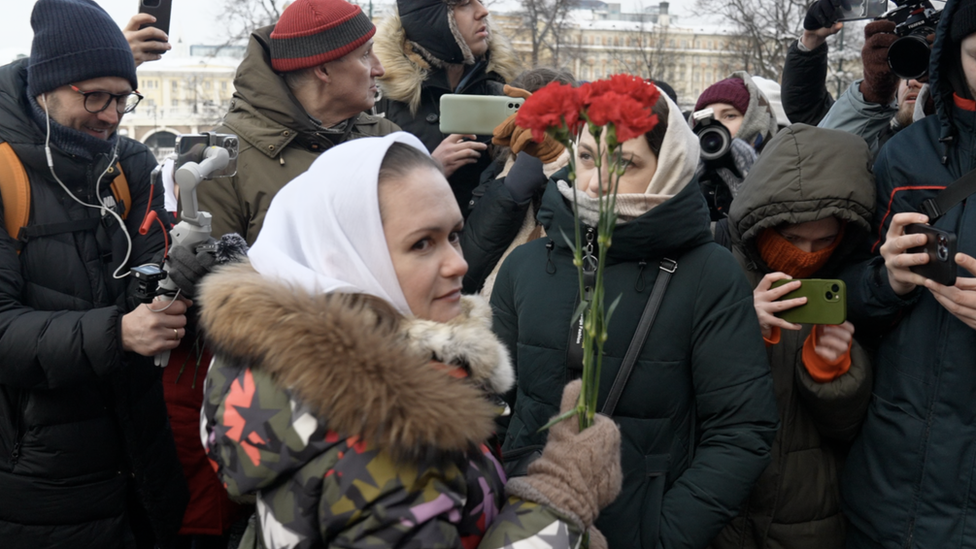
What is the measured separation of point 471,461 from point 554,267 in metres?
0.89

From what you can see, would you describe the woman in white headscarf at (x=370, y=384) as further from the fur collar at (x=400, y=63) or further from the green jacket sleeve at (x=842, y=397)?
the fur collar at (x=400, y=63)

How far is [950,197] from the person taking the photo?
2188 mm

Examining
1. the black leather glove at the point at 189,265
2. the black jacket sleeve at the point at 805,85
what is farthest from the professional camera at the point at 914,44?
the black leather glove at the point at 189,265

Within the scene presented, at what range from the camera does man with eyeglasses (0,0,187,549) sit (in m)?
2.50

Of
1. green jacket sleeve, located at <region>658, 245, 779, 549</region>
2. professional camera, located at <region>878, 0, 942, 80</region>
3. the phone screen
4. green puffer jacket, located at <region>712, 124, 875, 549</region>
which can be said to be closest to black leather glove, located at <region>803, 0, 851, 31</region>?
the phone screen

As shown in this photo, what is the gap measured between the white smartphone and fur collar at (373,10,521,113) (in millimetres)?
693

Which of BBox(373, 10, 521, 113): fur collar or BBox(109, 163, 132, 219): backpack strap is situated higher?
BBox(373, 10, 521, 113): fur collar

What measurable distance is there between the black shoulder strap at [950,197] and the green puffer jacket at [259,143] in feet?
6.77

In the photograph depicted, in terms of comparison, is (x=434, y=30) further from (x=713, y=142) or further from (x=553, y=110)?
(x=553, y=110)

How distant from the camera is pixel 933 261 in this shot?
6.77ft

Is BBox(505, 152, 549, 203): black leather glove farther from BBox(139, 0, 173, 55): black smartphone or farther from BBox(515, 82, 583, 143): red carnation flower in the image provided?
BBox(515, 82, 583, 143): red carnation flower

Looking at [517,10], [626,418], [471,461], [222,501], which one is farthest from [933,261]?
[517,10]

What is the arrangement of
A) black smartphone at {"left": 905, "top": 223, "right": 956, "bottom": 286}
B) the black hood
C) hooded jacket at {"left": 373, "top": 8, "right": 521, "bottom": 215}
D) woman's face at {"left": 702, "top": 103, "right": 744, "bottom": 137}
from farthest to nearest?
woman's face at {"left": 702, "top": 103, "right": 744, "bottom": 137}, hooded jacket at {"left": 373, "top": 8, "right": 521, "bottom": 215}, the black hood, black smartphone at {"left": 905, "top": 223, "right": 956, "bottom": 286}

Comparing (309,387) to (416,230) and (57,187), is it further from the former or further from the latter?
(57,187)
